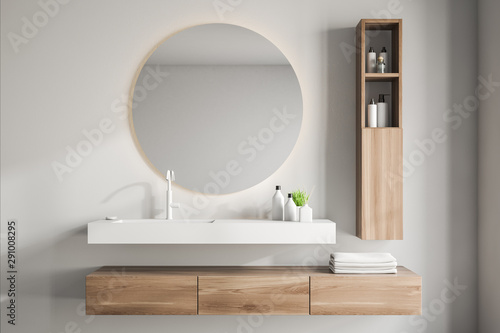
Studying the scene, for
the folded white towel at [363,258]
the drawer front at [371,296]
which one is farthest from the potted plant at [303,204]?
the drawer front at [371,296]

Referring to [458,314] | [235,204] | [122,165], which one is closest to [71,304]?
[122,165]

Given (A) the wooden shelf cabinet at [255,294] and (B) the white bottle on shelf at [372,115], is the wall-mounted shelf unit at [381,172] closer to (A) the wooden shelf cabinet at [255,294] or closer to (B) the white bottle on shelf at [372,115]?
(B) the white bottle on shelf at [372,115]

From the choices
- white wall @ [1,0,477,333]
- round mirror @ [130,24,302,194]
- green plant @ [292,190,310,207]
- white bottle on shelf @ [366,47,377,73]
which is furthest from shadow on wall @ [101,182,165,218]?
white bottle on shelf @ [366,47,377,73]

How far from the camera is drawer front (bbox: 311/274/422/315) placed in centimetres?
217

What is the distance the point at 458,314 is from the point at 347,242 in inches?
28.4

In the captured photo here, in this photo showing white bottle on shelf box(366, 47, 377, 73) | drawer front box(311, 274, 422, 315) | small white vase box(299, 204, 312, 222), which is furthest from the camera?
white bottle on shelf box(366, 47, 377, 73)

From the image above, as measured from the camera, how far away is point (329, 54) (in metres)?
2.49

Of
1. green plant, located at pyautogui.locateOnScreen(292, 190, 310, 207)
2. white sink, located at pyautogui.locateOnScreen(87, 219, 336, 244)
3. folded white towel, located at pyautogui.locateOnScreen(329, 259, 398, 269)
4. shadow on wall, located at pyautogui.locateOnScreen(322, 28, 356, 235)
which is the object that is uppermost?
shadow on wall, located at pyautogui.locateOnScreen(322, 28, 356, 235)

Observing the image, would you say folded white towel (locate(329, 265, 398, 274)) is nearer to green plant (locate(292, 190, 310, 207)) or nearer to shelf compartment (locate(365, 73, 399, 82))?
green plant (locate(292, 190, 310, 207))

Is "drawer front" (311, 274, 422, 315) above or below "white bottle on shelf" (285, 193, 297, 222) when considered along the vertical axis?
below

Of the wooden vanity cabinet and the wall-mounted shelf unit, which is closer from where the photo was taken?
the wooden vanity cabinet

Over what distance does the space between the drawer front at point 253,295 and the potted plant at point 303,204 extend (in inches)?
11.7

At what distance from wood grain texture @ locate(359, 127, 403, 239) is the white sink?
24 centimetres

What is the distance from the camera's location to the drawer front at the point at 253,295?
218 cm
